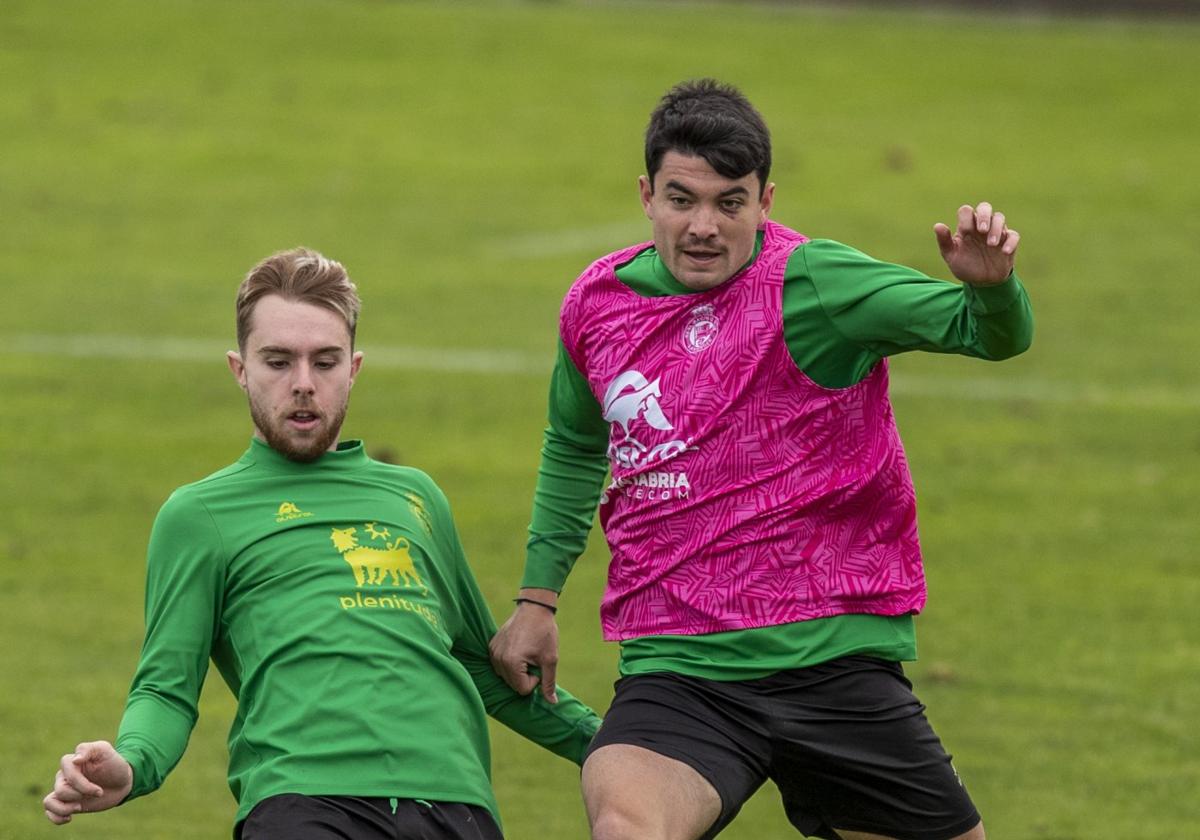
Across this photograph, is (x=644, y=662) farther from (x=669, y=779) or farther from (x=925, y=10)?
(x=925, y=10)

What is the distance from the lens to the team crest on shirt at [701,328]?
5.88 meters

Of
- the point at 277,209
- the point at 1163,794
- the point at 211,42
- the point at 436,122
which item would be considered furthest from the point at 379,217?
the point at 1163,794

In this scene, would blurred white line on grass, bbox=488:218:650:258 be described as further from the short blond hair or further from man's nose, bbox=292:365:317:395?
man's nose, bbox=292:365:317:395

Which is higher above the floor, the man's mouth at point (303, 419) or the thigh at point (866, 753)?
the man's mouth at point (303, 419)

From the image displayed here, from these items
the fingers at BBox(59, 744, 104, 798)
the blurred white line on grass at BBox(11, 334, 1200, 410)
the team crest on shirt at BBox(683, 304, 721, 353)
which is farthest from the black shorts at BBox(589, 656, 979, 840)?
the blurred white line on grass at BBox(11, 334, 1200, 410)

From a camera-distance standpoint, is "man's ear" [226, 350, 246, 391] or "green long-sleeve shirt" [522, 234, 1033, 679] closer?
"green long-sleeve shirt" [522, 234, 1033, 679]

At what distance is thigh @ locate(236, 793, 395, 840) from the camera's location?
16.8 ft

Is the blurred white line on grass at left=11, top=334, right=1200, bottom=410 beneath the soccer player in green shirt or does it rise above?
beneath

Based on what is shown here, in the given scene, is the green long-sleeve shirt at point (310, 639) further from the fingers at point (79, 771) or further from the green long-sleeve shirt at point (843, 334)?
the green long-sleeve shirt at point (843, 334)

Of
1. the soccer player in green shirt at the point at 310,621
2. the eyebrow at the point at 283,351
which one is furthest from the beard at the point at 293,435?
the eyebrow at the point at 283,351

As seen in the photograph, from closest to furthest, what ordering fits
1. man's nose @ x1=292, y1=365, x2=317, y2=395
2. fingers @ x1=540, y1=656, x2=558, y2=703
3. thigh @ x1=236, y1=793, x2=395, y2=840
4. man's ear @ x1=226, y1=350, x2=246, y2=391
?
thigh @ x1=236, y1=793, x2=395, y2=840 → man's nose @ x1=292, y1=365, x2=317, y2=395 → man's ear @ x1=226, y1=350, x2=246, y2=391 → fingers @ x1=540, y1=656, x2=558, y2=703

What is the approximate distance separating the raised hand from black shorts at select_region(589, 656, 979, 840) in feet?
3.42

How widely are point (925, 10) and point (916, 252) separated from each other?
1097cm

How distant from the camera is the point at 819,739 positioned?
18.9 feet
